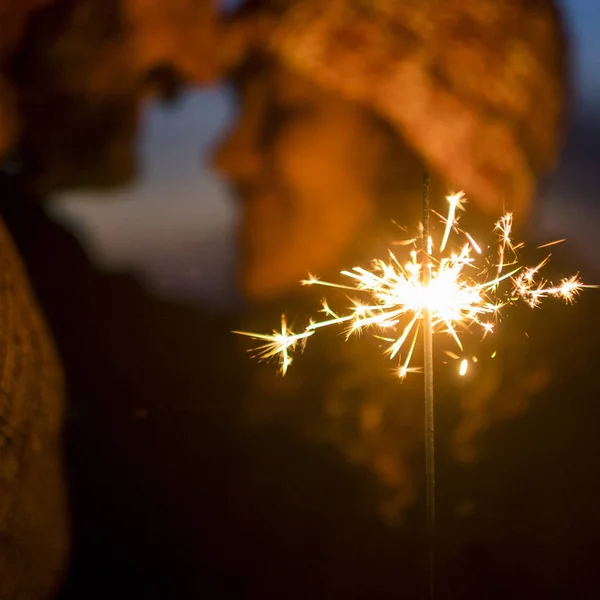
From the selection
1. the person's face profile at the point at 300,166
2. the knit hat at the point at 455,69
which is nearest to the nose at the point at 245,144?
the person's face profile at the point at 300,166

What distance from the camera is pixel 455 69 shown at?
15.5ft

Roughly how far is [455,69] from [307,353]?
2047mm

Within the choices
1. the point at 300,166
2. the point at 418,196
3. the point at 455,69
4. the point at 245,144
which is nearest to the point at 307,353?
the point at 418,196

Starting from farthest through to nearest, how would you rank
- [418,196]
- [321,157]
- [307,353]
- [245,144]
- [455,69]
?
[245,144] → [321,157] → [418,196] → [307,353] → [455,69]

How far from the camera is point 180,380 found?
15.7 feet

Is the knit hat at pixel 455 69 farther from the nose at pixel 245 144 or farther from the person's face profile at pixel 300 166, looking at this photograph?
the nose at pixel 245 144

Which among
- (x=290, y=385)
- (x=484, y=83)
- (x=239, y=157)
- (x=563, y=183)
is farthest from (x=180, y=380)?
(x=563, y=183)

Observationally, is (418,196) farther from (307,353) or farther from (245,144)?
(307,353)

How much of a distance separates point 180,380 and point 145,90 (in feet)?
8.40

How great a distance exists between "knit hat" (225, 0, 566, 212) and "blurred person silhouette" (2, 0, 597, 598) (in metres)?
0.01

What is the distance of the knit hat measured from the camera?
4672 mm

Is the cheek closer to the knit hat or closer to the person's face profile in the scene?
the person's face profile

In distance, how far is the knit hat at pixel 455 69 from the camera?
15.3 feet

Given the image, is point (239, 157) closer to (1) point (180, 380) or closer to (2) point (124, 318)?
(2) point (124, 318)
